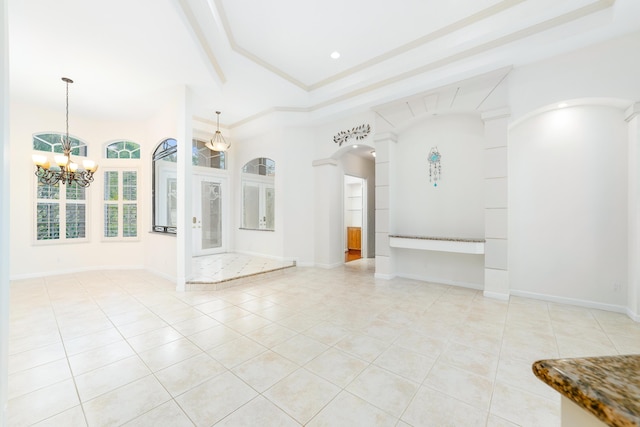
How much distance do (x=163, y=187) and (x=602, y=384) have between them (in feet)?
22.4

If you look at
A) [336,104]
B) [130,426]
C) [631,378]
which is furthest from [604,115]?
[130,426]

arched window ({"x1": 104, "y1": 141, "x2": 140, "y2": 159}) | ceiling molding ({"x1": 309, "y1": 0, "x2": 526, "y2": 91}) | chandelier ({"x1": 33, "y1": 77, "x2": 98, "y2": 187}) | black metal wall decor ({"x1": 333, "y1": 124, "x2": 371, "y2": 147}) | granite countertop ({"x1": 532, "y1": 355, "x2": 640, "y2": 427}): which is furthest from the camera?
arched window ({"x1": 104, "y1": 141, "x2": 140, "y2": 159})

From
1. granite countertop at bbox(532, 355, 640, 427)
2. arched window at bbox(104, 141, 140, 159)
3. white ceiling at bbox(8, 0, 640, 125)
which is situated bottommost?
granite countertop at bbox(532, 355, 640, 427)

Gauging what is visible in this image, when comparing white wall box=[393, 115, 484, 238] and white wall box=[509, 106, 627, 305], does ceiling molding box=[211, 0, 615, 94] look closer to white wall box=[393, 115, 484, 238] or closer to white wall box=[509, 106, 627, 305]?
white wall box=[393, 115, 484, 238]

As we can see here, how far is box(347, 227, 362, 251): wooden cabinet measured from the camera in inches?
337

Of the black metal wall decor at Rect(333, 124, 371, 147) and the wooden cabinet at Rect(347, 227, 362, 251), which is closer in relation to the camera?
the black metal wall decor at Rect(333, 124, 371, 147)

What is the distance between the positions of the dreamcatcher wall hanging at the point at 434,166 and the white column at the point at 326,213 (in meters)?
2.18

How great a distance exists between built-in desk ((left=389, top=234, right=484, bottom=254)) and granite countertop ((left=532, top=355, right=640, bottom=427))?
3663mm

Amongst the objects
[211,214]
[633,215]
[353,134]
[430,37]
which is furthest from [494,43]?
[211,214]

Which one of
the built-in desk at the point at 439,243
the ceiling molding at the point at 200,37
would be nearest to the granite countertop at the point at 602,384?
the built-in desk at the point at 439,243

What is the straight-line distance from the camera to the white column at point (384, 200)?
16.4 ft

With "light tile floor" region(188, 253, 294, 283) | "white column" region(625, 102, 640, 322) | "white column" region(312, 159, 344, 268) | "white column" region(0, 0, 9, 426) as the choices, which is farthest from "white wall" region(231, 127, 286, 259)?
"white column" region(625, 102, 640, 322)

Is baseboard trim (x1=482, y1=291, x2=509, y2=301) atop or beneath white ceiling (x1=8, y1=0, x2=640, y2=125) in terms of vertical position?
beneath

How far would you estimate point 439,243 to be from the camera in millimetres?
4309
